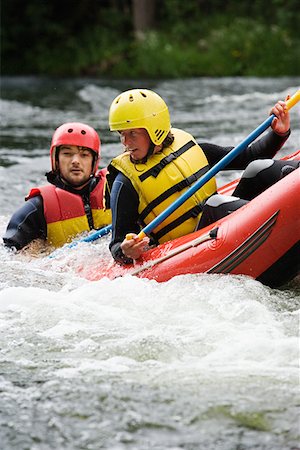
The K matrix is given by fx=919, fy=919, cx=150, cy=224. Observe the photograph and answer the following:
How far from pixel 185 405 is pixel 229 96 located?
457 inches

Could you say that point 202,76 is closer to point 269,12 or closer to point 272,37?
point 272,37

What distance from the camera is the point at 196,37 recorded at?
73.3ft

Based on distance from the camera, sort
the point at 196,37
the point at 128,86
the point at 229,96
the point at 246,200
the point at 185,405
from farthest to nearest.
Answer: the point at 196,37, the point at 128,86, the point at 229,96, the point at 246,200, the point at 185,405

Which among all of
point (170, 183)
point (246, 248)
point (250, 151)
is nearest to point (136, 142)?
point (170, 183)

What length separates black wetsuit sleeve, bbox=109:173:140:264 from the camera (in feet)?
15.8

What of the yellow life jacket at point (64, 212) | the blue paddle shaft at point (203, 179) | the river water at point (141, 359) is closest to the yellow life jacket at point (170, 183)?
the blue paddle shaft at point (203, 179)

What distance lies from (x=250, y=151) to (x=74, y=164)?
4.38ft

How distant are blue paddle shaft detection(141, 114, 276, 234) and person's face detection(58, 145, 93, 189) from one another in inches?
51.7

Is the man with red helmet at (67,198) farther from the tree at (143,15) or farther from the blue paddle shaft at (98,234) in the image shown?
the tree at (143,15)

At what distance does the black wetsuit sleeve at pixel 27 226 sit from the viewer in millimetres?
5738

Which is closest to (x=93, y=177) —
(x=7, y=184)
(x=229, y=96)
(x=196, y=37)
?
(x=7, y=184)

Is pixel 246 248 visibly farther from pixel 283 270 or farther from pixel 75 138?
pixel 75 138

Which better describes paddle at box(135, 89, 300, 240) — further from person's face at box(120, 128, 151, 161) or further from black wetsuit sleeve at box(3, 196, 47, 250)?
black wetsuit sleeve at box(3, 196, 47, 250)

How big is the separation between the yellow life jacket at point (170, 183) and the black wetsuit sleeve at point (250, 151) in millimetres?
157
